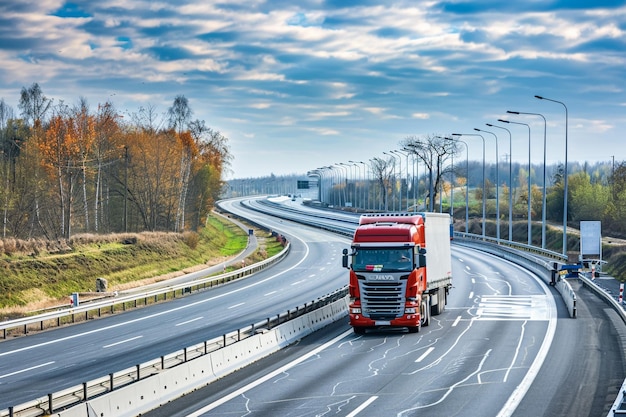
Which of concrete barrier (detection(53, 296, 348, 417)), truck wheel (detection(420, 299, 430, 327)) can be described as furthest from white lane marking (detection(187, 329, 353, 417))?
truck wheel (detection(420, 299, 430, 327))

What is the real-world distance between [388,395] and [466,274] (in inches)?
1532

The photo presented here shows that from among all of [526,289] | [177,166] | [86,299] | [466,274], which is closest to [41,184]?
[177,166]

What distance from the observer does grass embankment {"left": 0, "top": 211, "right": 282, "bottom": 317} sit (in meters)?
45.6

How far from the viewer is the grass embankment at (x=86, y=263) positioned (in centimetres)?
4556

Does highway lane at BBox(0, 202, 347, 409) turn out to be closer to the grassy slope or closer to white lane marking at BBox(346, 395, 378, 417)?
the grassy slope

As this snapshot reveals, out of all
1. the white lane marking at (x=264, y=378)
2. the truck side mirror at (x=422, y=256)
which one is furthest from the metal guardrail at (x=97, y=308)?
the truck side mirror at (x=422, y=256)

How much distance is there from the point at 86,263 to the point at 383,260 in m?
30.2

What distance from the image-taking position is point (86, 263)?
180 feet

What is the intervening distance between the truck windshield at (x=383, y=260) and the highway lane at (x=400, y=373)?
2.51m

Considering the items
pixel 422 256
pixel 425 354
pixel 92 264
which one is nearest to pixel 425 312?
pixel 422 256

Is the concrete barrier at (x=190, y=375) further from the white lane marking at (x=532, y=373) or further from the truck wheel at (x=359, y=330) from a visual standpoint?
the white lane marking at (x=532, y=373)

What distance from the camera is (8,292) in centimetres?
4409

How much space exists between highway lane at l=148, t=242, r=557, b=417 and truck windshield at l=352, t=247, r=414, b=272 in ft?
8.23

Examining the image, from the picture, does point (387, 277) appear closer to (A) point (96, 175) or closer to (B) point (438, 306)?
(B) point (438, 306)
